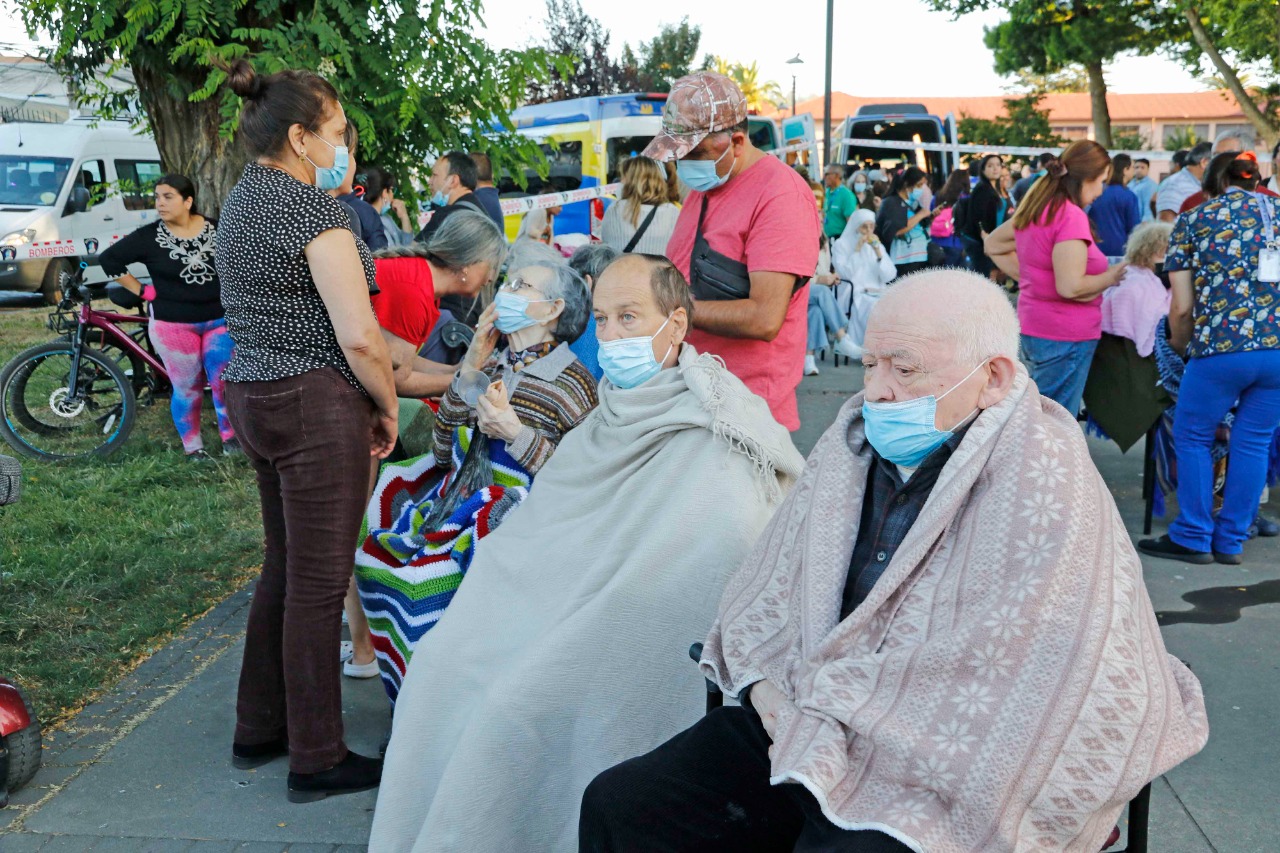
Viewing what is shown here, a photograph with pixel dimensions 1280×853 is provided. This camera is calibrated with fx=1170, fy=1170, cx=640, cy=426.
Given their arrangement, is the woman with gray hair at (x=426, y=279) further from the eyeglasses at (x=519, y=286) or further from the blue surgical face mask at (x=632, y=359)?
the blue surgical face mask at (x=632, y=359)

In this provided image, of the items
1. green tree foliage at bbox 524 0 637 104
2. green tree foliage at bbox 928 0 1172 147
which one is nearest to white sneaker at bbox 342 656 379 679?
green tree foliage at bbox 524 0 637 104

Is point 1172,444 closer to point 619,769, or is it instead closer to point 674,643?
point 674,643

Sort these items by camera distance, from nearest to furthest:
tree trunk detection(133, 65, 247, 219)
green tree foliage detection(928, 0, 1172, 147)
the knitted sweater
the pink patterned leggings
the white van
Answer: the knitted sweater
the pink patterned leggings
tree trunk detection(133, 65, 247, 219)
the white van
green tree foliage detection(928, 0, 1172, 147)

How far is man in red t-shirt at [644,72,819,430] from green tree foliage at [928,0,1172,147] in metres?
33.0

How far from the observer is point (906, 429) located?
7.41 feet

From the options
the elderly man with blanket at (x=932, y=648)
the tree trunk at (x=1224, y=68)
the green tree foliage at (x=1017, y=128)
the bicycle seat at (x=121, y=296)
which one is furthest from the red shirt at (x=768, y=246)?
the green tree foliage at (x=1017, y=128)

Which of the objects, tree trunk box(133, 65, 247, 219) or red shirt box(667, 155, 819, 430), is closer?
red shirt box(667, 155, 819, 430)

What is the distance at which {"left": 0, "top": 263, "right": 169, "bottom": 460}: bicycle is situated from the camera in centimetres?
756

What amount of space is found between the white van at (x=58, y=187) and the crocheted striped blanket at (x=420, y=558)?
1314 cm

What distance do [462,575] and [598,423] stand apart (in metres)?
0.60

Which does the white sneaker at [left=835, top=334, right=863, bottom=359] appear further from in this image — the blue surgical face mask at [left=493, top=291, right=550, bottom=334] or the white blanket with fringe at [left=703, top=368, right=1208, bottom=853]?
the white blanket with fringe at [left=703, top=368, right=1208, bottom=853]

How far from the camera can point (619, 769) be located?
7.61 ft

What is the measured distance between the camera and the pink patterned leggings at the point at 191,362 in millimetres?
7305

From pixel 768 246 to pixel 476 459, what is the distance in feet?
3.62
